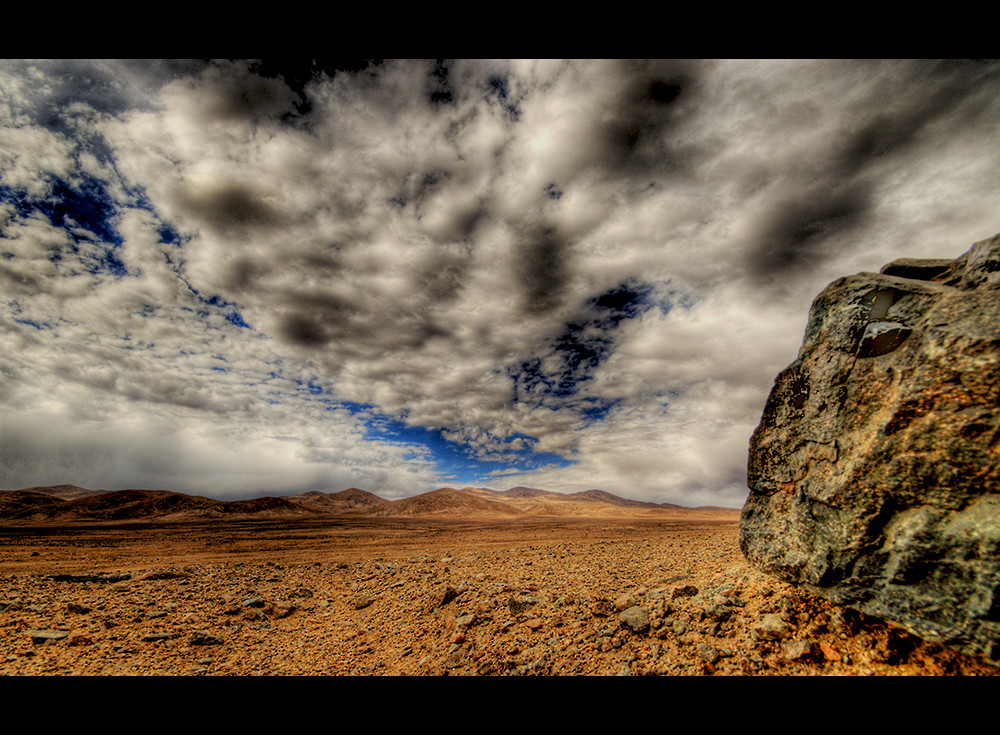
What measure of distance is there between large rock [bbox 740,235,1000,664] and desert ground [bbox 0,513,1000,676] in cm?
46

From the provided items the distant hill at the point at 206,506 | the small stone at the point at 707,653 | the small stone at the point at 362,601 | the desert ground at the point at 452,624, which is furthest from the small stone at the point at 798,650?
the distant hill at the point at 206,506

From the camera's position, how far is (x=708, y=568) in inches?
294

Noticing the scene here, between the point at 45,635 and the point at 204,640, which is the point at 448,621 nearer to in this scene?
the point at 204,640

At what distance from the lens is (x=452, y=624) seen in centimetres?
571

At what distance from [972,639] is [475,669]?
4984mm

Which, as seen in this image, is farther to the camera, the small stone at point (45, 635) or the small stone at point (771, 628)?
the small stone at point (45, 635)

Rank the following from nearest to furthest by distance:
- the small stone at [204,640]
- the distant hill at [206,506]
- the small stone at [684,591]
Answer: the small stone at [684,591], the small stone at [204,640], the distant hill at [206,506]

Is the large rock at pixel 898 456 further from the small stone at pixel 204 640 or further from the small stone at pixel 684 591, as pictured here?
→ the small stone at pixel 204 640

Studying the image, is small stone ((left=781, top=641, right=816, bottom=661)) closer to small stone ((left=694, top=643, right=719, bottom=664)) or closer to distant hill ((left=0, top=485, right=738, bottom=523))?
small stone ((left=694, top=643, right=719, bottom=664))

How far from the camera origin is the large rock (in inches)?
135

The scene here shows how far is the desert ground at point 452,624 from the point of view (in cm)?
401

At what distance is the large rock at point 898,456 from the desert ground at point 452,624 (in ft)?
1.50

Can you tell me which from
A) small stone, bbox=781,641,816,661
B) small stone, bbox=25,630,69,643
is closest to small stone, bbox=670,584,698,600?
small stone, bbox=781,641,816,661

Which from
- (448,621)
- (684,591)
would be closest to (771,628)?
(684,591)
